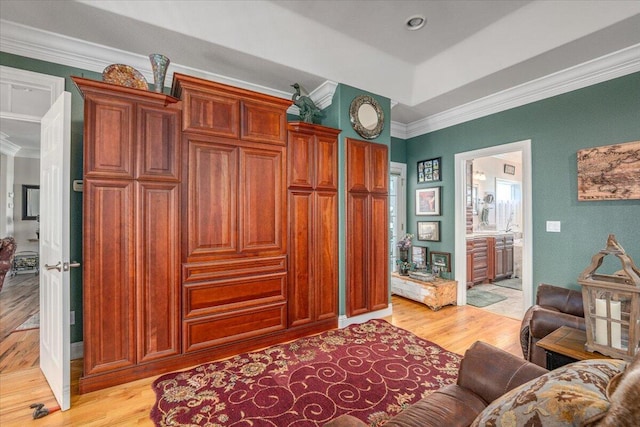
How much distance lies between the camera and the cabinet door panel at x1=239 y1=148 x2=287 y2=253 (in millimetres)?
2705

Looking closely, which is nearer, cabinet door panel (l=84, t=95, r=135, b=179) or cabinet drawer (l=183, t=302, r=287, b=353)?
cabinet door panel (l=84, t=95, r=135, b=179)

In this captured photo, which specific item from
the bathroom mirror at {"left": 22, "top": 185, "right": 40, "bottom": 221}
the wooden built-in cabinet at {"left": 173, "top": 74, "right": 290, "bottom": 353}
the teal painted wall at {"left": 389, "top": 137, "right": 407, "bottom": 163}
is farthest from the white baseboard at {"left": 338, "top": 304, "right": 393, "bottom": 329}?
the bathroom mirror at {"left": 22, "top": 185, "right": 40, "bottom": 221}

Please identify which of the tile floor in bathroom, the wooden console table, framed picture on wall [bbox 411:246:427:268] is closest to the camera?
the tile floor in bathroom

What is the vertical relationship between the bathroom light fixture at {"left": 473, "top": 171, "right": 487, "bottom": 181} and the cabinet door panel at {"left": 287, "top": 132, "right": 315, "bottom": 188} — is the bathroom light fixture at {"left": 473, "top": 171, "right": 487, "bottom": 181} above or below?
above

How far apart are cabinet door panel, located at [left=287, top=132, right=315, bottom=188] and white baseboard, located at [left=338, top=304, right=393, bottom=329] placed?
1.64 m

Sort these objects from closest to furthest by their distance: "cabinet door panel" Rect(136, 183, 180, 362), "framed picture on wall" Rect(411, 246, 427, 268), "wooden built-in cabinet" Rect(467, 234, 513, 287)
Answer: "cabinet door panel" Rect(136, 183, 180, 362) < "framed picture on wall" Rect(411, 246, 427, 268) < "wooden built-in cabinet" Rect(467, 234, 513, 287)

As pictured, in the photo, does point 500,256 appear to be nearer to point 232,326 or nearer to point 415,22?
point 415,22

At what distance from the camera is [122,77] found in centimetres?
236

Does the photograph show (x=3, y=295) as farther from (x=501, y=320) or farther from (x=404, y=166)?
(x=501, y=320)

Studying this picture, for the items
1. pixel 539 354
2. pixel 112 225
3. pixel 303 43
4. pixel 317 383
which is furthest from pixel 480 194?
pixel 112 225

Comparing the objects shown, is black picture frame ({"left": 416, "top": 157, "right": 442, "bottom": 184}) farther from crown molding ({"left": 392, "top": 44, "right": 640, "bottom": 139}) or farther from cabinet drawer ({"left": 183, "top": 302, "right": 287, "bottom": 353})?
→ cabinet drawer ({"left": 183, "top": 302, "right": 287, "bottom": 353})

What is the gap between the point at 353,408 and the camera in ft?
6.17

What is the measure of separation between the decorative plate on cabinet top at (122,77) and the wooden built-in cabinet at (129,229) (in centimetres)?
24

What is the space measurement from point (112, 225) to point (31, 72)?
166 centimetres
